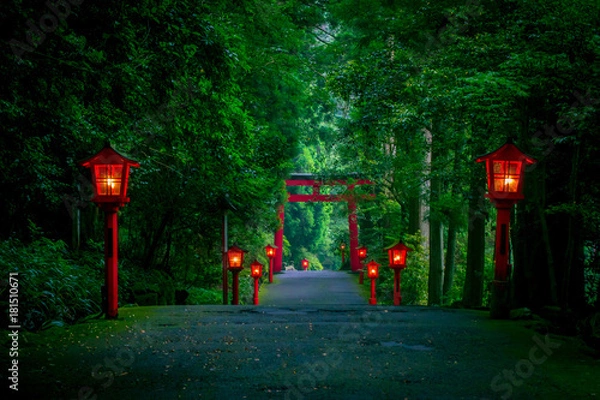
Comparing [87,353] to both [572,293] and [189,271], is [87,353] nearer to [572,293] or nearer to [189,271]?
[572,293]

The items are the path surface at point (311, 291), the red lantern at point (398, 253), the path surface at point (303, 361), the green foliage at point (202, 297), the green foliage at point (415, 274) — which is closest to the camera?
the path surface at point (303, 361)

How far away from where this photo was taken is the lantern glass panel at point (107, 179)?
9047mm

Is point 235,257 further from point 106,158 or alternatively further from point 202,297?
point 106,158

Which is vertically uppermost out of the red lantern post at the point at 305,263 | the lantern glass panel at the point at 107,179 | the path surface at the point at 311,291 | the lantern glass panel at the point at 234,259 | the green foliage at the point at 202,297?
the lantern glass panel at the point at 107,179

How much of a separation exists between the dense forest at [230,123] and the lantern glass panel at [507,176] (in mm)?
659

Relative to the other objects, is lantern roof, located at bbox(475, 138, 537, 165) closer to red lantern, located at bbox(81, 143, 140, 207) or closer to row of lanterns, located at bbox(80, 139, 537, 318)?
row of lanterns, located at bbox(80, 139, 537, 318)

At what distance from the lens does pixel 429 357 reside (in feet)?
20.1

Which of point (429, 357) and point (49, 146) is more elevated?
point (49, 146)

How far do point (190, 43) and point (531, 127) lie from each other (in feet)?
21.2

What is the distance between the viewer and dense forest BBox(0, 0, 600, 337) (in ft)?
22.9

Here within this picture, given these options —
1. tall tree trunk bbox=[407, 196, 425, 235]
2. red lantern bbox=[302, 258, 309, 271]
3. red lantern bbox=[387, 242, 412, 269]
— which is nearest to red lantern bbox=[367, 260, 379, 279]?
tall tree trunk bbox=[407, 196, 425, 235]

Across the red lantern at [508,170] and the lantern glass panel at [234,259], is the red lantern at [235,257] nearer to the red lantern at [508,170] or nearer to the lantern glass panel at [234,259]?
the lantern glass panel at [234,259]

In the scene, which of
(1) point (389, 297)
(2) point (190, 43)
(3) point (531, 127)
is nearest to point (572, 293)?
(3) point (531, 127)

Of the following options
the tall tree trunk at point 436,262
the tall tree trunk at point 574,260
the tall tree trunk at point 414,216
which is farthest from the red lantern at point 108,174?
the tall tree trunk at point 414,216
